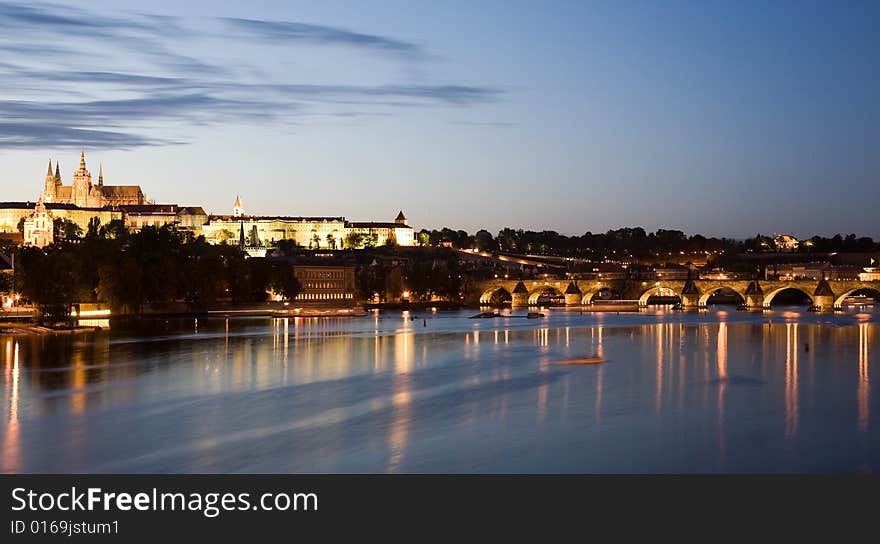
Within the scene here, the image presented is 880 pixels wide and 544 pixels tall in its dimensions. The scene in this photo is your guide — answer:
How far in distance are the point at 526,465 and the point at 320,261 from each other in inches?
3879

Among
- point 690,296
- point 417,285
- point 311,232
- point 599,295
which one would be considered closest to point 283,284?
point 417,285

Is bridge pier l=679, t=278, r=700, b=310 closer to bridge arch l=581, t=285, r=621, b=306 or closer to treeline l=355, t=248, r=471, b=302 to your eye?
bridge arch l=581, t=285, r=621, b=306

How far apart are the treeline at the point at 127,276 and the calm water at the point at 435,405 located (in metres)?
12.5

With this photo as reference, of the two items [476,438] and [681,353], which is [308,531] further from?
[681,353]

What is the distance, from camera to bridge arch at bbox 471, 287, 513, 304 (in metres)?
109

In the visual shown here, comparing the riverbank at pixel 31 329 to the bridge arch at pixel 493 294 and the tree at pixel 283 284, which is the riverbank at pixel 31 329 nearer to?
the tree at pixel 283 284

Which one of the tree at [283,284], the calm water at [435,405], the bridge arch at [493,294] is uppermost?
the tree at [283,284]

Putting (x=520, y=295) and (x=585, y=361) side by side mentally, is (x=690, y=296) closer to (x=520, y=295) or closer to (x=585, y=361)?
(x=520, y=295)

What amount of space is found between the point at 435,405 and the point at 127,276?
43160mm

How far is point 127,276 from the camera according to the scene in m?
68.7

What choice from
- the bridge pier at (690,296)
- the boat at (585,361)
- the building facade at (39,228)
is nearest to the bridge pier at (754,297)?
the bridge pier at (690,296)

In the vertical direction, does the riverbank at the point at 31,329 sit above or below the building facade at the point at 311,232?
below

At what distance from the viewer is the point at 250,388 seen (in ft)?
108

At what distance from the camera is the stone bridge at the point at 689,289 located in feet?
295
